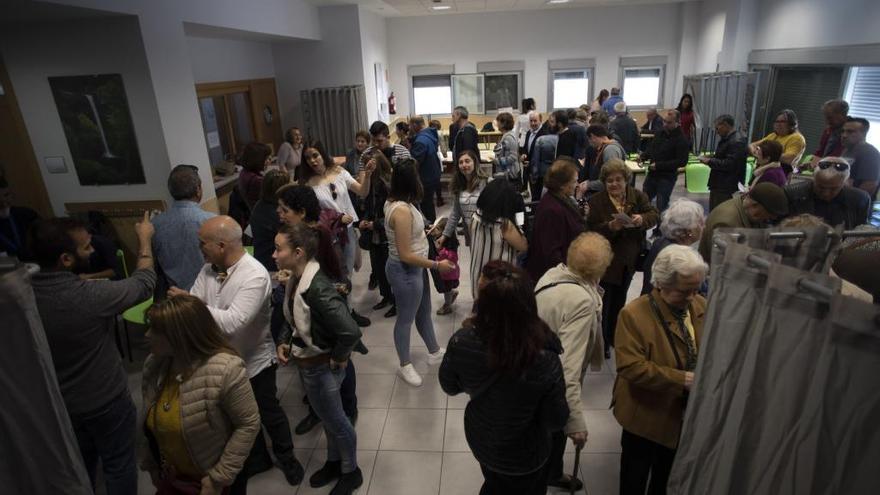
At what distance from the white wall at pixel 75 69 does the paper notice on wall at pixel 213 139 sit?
251 centimetres

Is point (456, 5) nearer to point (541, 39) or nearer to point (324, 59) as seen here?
point (541, 39)

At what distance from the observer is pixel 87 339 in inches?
78.7

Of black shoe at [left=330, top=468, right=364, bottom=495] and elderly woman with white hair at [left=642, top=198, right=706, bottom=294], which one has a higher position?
elderly woman with white hair at [left=642, top=198, right=706, bottom=294]

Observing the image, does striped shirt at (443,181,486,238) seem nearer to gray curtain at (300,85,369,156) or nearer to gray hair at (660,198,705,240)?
gray hair at (660,198,705,240)

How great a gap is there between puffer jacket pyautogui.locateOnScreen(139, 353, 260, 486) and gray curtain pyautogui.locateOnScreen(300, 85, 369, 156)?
6982 millimetres

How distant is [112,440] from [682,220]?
10.0 feet

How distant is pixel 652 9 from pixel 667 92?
6.10 feet

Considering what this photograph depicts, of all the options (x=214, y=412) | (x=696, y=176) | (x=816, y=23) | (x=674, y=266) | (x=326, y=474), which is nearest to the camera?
(x=214, y=412)

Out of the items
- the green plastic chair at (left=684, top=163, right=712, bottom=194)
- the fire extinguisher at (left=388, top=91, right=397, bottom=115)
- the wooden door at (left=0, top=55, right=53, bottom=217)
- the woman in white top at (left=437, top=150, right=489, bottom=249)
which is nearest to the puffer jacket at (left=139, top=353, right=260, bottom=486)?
the woman in white top at (left=437, top=150, right=489, bottom=249)

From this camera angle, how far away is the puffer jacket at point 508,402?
65.4 inches

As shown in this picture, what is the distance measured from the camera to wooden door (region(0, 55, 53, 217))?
13.4 ft

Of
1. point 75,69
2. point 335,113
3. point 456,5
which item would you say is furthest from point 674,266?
point 456,5

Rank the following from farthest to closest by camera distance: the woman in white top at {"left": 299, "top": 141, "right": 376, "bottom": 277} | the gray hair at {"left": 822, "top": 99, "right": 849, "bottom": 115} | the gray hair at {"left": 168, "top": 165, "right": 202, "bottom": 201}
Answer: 1. the gray hair at {"left": 822, "top": 99, "right": 849, "bottom": 115}
2. the woman in white top at {"left": 299, "top": 141, "right": 376, "bottom": 277}
3. the gray hair at {"left": 168, "top": 165, "right": 202, "bottom": 201}

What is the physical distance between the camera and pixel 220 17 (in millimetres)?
5027
